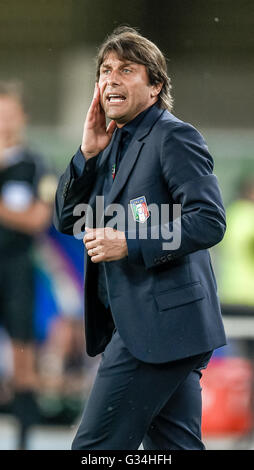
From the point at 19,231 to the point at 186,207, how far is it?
7.69ft

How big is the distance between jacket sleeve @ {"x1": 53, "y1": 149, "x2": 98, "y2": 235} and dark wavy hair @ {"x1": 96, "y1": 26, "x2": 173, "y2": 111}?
1.08ft

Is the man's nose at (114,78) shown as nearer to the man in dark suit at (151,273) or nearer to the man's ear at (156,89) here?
the man in dark suit at (151,273)

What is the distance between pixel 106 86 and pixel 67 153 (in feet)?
7.48

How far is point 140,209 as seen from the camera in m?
3.10

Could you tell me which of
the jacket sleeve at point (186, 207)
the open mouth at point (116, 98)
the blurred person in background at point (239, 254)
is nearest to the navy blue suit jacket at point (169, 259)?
the jacket sleeve at point (186, 207)

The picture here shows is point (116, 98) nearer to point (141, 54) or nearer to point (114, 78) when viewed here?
point (114, 78)

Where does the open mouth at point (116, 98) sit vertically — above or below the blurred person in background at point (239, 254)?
above

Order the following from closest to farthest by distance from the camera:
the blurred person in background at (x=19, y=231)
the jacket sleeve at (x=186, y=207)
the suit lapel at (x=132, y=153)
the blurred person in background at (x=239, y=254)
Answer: the jacket sleeve at (x=186, y=207) → the suit lapel at (x=132, y=153) → the blurred person in background at (x=19, y=231) → the blurred person in background at (x=239, y=254)

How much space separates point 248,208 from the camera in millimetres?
5629

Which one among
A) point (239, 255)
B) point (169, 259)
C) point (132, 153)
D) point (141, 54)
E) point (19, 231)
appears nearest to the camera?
point (169, 259)

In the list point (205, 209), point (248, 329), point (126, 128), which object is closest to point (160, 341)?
point (205, 209)

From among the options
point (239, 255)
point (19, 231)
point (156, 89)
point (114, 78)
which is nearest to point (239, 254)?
point (239, 255)

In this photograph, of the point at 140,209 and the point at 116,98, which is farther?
the point at 116,98

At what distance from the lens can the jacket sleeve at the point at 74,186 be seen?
10.8 ft
